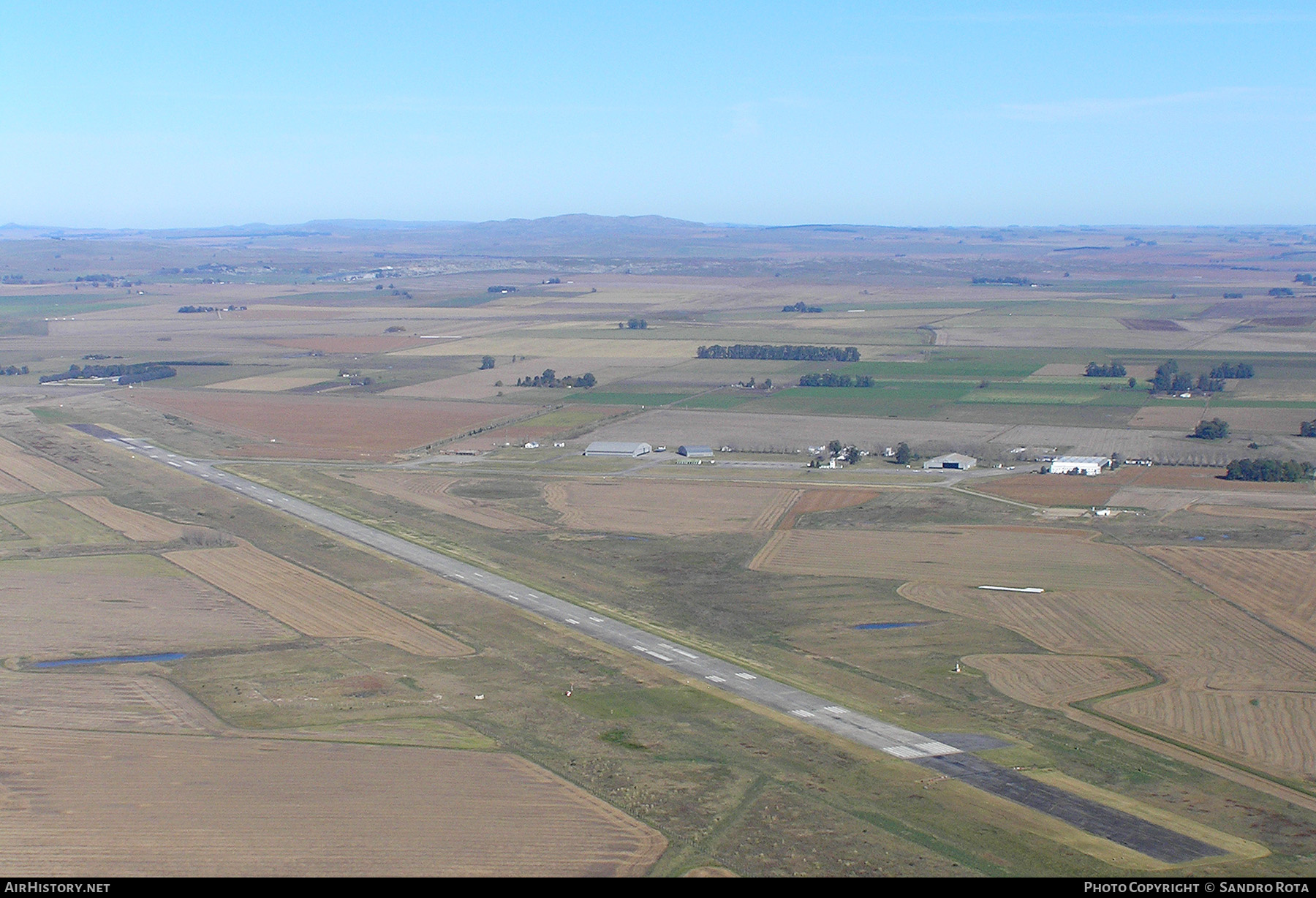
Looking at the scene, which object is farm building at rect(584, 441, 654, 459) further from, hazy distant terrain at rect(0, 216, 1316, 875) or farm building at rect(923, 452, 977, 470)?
farm building at rect(923, 452, 977, 470)

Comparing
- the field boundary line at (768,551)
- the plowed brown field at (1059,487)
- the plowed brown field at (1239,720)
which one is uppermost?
the plowed brown field at (1059,487)

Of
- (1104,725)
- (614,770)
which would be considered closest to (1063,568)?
(1104,725)

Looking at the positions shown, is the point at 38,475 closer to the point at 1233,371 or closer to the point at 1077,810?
the point at 1077,810

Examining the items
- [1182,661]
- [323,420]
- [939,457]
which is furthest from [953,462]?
[323,420]

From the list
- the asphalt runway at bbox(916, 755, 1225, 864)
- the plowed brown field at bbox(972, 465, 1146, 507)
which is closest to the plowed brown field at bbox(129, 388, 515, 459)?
the plowed brown field at bbox(972, 465, 1146, 507)

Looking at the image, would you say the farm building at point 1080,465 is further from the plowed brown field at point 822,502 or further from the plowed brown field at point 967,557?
the plowed brown field at point 967,557

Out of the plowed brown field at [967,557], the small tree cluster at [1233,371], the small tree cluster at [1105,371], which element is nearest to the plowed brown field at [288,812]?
the plowed brown field at [967,557]
